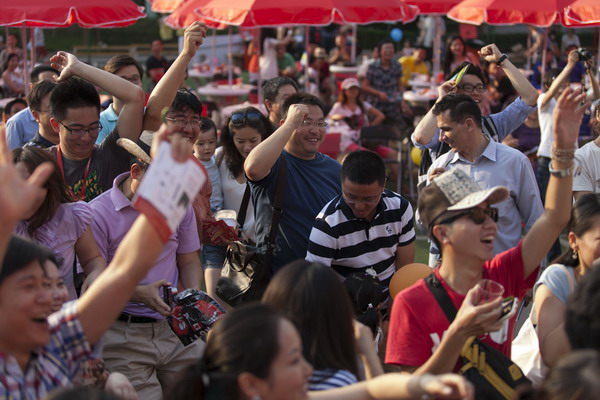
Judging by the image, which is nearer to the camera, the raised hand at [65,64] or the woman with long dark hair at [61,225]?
the woman with long dark hair at [61,225]

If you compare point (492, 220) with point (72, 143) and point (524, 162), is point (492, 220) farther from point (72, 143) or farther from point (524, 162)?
point (72, 143)

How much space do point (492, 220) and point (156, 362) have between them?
1903mm

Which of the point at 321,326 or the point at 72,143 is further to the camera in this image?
the point at 72,143

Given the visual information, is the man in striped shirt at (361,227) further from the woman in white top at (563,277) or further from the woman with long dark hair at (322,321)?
the woman with long dark hair at (322,321)

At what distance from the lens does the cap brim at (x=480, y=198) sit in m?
3.41

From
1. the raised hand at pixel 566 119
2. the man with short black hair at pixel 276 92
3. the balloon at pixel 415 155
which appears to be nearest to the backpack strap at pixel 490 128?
the man with short black hair at pixel 276 92

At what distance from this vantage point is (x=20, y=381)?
2.67 metres

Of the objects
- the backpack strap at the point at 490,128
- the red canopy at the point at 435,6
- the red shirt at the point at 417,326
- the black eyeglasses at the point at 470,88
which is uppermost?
the red canopy at the point at 435,6

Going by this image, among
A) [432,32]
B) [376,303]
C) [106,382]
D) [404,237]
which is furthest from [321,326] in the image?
[432,32]

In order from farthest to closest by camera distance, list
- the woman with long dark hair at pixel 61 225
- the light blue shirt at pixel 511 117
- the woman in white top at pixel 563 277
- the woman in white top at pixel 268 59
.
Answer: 1. the woman in white top at pixel 268 59
2. the light blue shirt at pixel 511 117
3. the woman with long dark hair at pixel 61 225
4. the woman in white top at pixel 563 277

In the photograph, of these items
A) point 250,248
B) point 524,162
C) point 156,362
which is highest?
point 524,162

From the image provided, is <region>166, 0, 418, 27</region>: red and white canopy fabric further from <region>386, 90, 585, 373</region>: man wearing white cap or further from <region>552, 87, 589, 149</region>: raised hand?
<region>552, 87, 589, 149</region>: raised hand

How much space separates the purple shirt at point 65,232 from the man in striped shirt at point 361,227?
124cm

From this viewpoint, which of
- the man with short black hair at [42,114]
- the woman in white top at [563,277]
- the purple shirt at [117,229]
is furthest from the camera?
the man with short black hair at [42,114]
